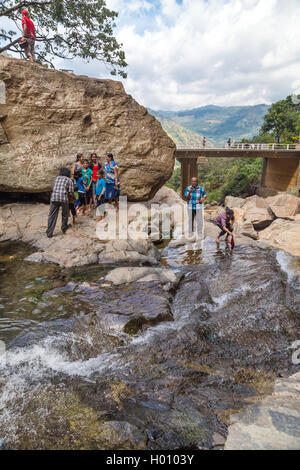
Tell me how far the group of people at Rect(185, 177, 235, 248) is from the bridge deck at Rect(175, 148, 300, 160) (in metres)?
15.0

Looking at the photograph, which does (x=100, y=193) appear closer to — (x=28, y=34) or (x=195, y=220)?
(x=195, y=220)

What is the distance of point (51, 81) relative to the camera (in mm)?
9359

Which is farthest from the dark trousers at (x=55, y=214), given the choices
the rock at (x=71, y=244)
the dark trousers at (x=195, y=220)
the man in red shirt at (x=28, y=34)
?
the man in red shirt at (x=28, y=34)

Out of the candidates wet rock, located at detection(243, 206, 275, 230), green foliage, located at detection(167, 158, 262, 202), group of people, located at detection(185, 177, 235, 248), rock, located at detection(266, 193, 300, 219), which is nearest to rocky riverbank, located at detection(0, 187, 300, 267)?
group of people, located at detection(185, 177, 235, 248)

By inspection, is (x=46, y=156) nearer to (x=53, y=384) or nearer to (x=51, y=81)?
(x=51, y=81)

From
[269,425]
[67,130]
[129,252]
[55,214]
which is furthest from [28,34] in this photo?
[269,425]

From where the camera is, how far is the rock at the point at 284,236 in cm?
1193

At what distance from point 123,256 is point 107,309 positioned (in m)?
2.39

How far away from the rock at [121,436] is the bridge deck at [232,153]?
2270cm

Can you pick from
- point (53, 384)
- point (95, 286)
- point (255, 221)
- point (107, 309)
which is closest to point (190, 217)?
point (95, 286)

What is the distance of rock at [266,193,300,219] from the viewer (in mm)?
18766

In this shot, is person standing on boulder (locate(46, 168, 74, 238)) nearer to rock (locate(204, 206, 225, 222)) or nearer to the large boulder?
the large boulder

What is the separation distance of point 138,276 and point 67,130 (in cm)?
619

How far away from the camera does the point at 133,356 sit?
159 inches
